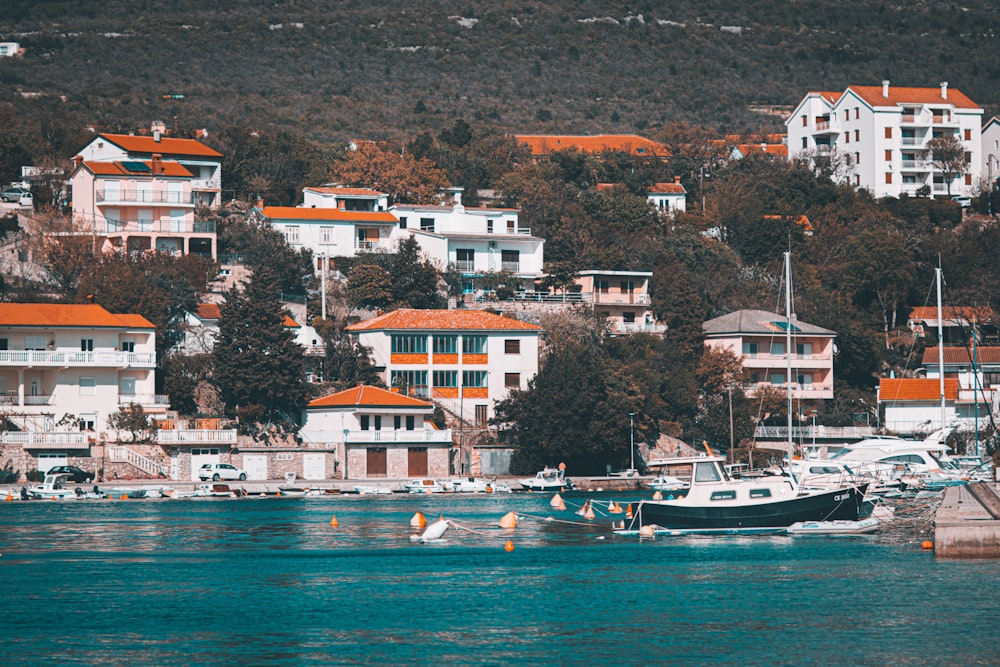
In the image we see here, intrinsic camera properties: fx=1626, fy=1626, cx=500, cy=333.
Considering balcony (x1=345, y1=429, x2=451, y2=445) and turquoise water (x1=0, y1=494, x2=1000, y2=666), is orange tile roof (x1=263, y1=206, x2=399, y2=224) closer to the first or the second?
balcony (x1=345, y1=429, x2=451, y2=445)

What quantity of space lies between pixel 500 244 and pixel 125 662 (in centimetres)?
7589

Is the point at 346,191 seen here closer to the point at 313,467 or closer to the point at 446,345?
the point at 446,345

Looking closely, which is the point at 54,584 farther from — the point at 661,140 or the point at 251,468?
the point at 661,140

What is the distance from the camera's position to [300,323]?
336ft

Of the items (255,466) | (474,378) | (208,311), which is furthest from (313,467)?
(208,311)

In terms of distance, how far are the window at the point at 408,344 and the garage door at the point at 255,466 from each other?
11.1 metres

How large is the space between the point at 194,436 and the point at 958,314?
53.8 metres

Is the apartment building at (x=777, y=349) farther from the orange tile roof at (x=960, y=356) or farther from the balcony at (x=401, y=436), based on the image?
the balcony at (x=401, y=436)

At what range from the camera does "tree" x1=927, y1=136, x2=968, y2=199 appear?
135m

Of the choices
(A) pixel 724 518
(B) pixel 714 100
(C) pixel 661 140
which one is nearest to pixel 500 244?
(C) pixel 661 140

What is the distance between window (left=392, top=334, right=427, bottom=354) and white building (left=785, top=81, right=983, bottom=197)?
5285 centimetres

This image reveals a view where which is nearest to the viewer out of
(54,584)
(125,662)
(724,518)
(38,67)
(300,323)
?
(125,662)

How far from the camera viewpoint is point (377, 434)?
92875 mm

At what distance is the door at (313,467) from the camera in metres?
92.7
